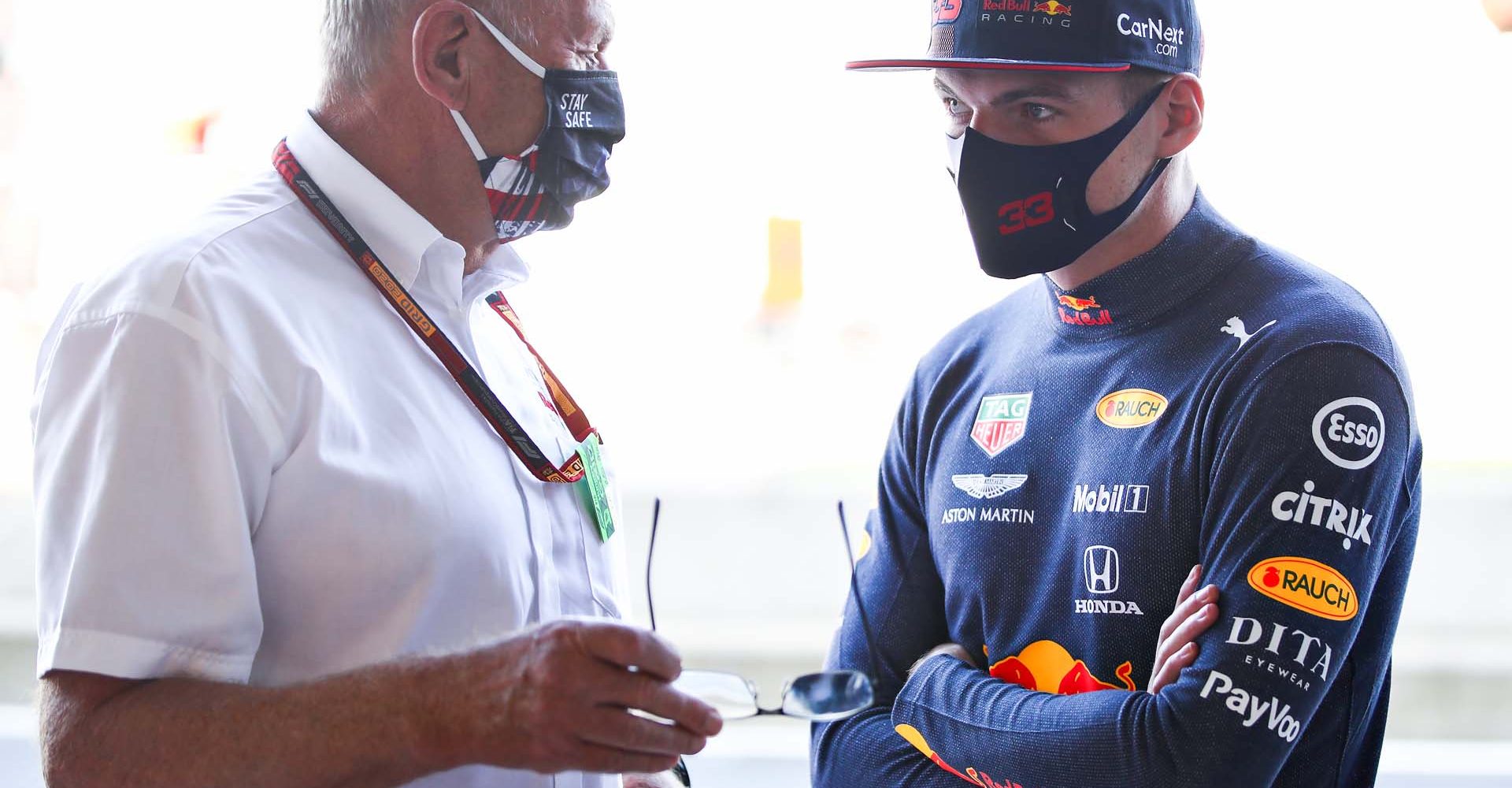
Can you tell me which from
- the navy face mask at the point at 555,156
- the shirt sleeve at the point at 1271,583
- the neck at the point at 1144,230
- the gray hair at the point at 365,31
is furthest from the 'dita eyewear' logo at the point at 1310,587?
the gray hair at the point at 365,31

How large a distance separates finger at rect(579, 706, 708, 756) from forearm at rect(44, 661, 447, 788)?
16cm

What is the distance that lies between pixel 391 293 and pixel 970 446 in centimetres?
83

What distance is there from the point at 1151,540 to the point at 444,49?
1.09 m

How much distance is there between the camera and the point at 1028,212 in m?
1.56

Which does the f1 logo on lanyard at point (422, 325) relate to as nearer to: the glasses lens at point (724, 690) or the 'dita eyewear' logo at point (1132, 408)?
the glasses lens at point (724, 690)

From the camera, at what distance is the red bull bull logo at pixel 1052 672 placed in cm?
144

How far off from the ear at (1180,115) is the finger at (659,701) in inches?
39.0

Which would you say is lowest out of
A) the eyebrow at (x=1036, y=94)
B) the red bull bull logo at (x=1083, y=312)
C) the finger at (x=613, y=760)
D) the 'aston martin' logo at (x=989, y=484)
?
the finger at (x=613, y=760)

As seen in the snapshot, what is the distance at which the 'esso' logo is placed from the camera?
128cm

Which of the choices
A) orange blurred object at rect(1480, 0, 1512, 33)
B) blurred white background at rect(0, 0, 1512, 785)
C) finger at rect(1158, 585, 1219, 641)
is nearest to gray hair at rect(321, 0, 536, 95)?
finger at rect(1158, 585, 1219, 641)

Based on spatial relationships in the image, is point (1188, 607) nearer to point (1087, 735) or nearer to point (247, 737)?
point (1087, 735)

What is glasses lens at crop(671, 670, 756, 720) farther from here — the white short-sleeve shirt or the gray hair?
the gray hair

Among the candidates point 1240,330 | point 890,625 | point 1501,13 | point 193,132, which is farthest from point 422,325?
point 1501,13

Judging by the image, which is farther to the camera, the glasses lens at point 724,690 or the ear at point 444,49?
the ear at point 444,49
